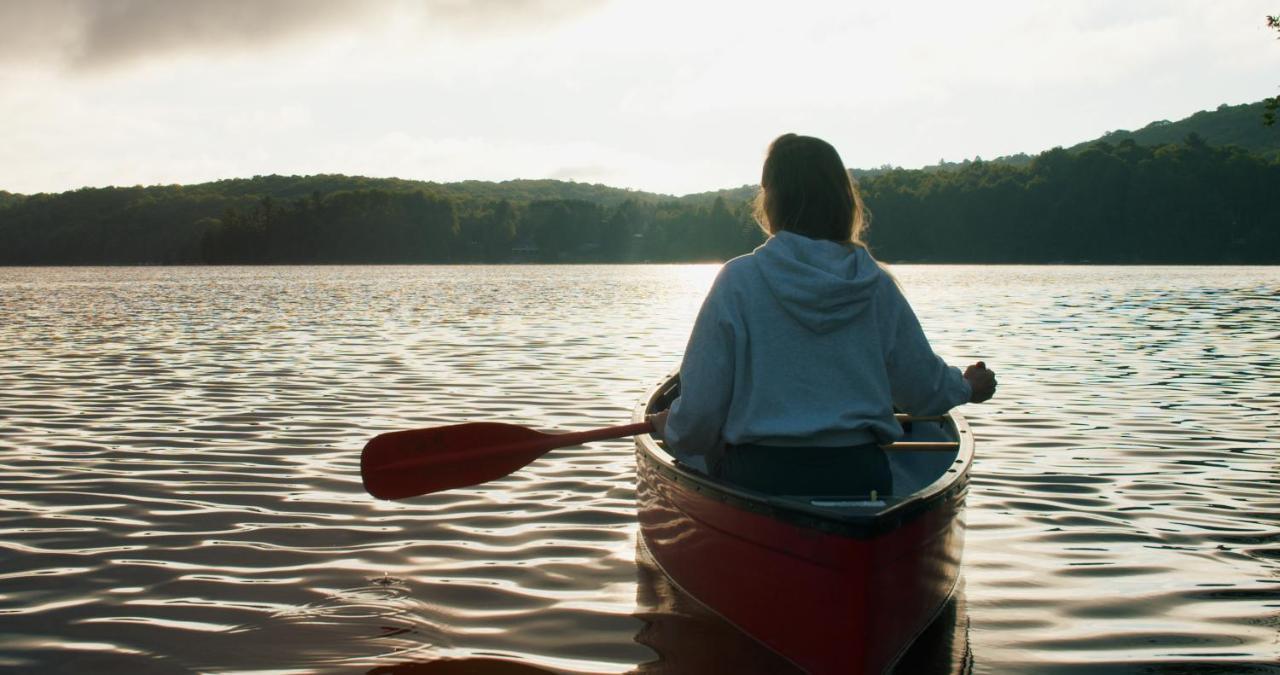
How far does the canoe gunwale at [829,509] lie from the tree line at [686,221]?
371ft

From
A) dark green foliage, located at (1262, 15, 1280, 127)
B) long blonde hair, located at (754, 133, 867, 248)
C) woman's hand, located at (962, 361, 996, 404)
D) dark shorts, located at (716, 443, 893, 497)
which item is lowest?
dark shorts, located at (716, 443, 893, 497)

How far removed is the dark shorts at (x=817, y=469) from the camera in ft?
14.1

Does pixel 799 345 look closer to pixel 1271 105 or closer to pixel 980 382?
pixel 980 382

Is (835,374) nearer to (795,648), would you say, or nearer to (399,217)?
(795,648)

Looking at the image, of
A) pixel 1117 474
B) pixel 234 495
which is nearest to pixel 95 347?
pixel 234 495

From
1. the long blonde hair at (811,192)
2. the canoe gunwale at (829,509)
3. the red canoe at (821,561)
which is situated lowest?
the red canoe at (821,561)

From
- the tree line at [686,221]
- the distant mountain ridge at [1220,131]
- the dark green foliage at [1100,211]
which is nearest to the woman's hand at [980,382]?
the tree line at [686,221]

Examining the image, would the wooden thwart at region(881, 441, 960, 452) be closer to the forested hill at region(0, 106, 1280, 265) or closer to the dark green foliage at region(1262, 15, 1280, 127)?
the dark green foliage at region(1262, 15, 1280, 127)

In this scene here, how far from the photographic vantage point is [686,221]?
152000 millimetres

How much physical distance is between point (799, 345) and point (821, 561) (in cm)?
77

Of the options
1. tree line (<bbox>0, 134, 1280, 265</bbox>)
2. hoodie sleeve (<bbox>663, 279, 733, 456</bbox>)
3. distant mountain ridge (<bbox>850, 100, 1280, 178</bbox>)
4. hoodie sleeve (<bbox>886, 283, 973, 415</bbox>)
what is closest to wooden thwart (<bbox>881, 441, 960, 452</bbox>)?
hoodie sleeve (<bbox>886, 283, 973, 415</bbox>)

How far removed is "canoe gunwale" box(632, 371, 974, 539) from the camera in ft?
12.3

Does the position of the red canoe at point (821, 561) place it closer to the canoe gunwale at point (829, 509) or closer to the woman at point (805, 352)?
the canoe gunwale at point (829, 509)

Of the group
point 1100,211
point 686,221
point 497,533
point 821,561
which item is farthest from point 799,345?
point 686,221
